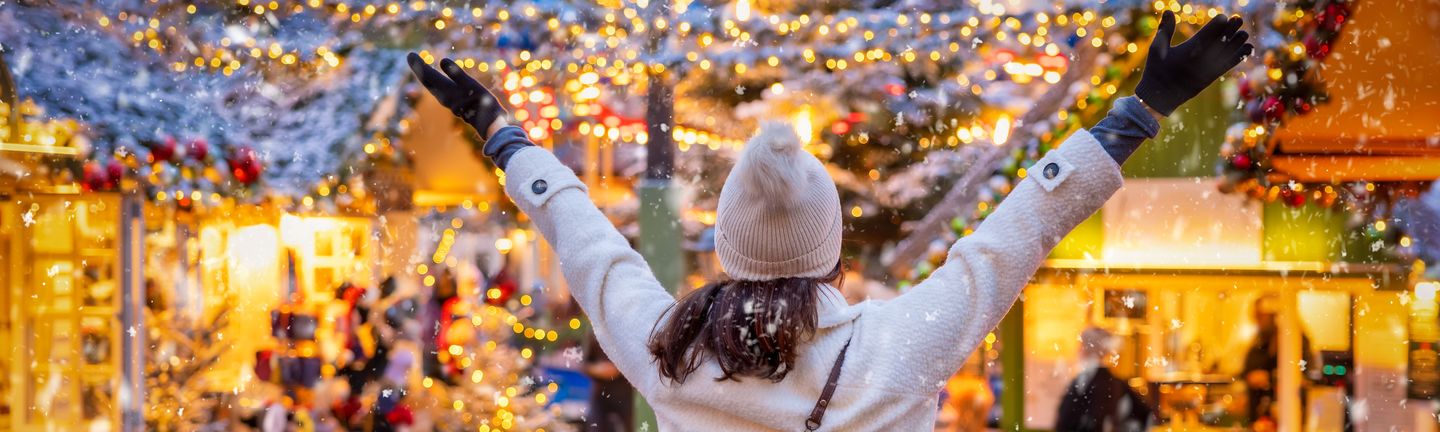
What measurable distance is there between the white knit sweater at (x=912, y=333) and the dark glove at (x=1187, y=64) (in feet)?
0.30

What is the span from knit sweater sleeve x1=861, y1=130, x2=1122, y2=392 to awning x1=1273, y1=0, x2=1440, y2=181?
2763mm

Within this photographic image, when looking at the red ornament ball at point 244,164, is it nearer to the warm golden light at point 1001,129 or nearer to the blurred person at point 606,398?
the blurred person at point 606,398

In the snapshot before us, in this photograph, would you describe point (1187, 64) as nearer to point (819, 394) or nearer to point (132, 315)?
point (819, 394)

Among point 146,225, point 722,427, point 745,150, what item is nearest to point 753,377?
point 722,427

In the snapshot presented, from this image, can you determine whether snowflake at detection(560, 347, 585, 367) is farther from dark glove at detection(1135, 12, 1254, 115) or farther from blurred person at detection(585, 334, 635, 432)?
dark glove at detection(1135, 12, 1254, 115)

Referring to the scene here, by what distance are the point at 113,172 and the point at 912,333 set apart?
3.84 m

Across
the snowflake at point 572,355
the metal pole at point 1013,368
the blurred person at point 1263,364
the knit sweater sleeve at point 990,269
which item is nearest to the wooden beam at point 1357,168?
the blurred person at point 1263,364

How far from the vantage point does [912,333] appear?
117 centimetres

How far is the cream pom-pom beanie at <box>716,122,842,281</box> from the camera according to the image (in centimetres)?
116

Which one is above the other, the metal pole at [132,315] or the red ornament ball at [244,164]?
the red ornament ball at [244,164]

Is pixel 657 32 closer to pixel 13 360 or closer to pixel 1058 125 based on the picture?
pixel 1058 125

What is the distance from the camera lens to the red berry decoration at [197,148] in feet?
13.5

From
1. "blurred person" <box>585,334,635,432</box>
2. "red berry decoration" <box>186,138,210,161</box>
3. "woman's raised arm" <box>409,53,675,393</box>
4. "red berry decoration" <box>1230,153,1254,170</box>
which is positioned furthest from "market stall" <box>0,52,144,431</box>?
"red berry decoration" <box>1230,153,1254,170</box>

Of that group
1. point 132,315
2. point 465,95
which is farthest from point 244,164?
point 465,95
